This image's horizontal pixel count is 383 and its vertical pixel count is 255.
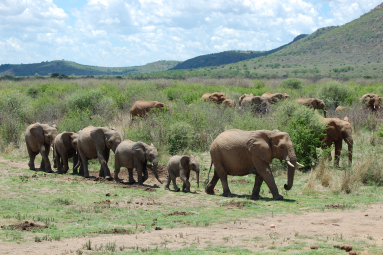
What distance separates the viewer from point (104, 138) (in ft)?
47.3

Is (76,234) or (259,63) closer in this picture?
(76,234)

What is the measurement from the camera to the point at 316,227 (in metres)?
8.66

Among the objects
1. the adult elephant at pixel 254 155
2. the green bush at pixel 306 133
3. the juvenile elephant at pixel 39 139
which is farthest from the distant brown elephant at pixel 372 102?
the juvenile elephant at pixel 39 139

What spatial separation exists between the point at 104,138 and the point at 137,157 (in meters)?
1.80

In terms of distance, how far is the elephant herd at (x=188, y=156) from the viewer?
37.7ft

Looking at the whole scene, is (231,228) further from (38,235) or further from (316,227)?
(38,235)

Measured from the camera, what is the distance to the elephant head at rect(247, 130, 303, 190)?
1125 centimetres

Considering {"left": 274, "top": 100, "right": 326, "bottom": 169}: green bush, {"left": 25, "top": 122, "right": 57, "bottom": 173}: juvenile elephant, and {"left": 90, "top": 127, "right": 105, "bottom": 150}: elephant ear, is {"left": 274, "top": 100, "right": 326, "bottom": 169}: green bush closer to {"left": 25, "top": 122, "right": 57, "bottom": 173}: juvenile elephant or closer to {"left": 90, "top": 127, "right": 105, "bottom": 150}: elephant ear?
{"left": 90, "top": 127, "right": 105, "bottom": 150}: elephant ear

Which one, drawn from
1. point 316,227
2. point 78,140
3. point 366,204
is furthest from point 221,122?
point 316,227

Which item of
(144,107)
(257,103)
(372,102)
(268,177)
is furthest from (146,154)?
(372,102)

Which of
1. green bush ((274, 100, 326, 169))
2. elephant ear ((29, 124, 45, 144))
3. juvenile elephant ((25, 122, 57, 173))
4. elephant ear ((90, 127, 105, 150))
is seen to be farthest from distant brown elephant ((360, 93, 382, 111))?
elephant ear ((29, 124, 45, 144))

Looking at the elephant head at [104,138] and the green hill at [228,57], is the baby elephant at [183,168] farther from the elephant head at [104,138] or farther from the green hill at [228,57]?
the green hill at [228,57]

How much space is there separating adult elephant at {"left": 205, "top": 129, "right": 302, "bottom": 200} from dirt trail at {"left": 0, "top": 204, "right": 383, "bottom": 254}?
6.46 feet

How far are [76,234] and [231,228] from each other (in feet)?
9.58
